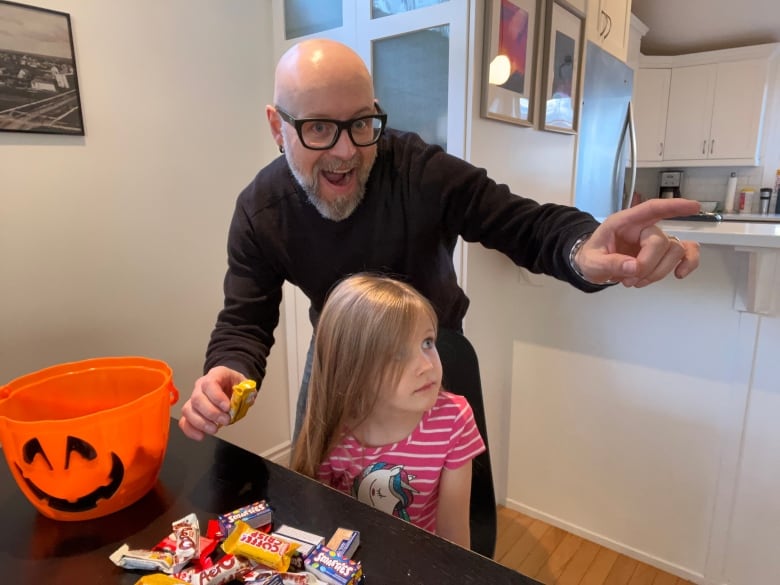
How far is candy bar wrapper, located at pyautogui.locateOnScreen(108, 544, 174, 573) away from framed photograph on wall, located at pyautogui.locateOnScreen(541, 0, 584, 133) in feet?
6.02

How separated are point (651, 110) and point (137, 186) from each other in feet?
12.5

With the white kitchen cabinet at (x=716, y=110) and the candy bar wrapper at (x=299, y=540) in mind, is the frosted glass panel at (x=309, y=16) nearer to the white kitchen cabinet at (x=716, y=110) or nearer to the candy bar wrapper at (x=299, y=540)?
the candy bar wrapper at (x=299, y=540)

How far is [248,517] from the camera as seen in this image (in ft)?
2.24

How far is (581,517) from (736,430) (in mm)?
626

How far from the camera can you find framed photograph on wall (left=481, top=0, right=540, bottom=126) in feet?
5.11

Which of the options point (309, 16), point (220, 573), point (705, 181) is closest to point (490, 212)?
point (220, 573)

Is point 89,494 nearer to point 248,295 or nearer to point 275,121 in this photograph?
point 248,295

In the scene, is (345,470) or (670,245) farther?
(345,470)

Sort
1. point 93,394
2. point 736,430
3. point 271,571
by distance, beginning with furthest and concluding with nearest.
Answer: point 736,430 → point 93,394 → point 271,571

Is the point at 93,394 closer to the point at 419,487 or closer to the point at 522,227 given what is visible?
the point at 419,487

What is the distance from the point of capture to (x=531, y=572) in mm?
1727

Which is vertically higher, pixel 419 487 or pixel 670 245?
pixel 670 245

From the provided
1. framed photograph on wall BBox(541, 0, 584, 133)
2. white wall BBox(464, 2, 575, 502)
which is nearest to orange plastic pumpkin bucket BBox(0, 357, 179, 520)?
white wall BBox(464, 2, 575, 502)

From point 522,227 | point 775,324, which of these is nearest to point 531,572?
point 775,324
